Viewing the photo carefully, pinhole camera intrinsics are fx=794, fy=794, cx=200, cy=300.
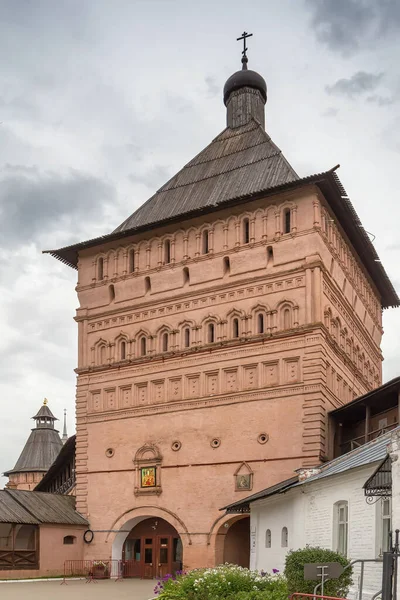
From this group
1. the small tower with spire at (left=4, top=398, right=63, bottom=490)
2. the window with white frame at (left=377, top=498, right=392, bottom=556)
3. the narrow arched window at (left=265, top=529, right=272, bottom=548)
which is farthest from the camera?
the small tower with spire at (left=4, top=398, right=63, bottom=490)

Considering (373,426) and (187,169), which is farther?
(187,169)

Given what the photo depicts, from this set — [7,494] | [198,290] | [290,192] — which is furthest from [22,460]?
[290,192]

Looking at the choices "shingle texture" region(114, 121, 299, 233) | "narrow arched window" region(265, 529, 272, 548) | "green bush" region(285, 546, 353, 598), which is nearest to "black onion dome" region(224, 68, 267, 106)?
"shingle texture" region(114, 121, 299, 233)

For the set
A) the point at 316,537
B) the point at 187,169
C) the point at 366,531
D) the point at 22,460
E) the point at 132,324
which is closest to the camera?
the point at 366,531

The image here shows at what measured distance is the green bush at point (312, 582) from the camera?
1434 centimetres

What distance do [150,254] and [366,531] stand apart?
20.4m

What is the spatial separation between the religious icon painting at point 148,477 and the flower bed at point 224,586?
46.4ft

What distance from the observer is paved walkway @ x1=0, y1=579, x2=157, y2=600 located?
888 inches

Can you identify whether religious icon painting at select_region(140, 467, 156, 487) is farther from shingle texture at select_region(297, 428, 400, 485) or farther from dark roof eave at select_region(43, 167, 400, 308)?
shingle texture at select_region(297, 428, 400, 485)

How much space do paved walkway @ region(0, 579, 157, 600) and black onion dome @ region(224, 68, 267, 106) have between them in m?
25.1

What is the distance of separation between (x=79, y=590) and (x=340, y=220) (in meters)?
18.0

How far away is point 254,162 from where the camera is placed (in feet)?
115

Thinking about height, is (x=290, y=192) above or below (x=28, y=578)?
above

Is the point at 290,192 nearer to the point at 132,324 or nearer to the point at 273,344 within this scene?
the point at 273,344
